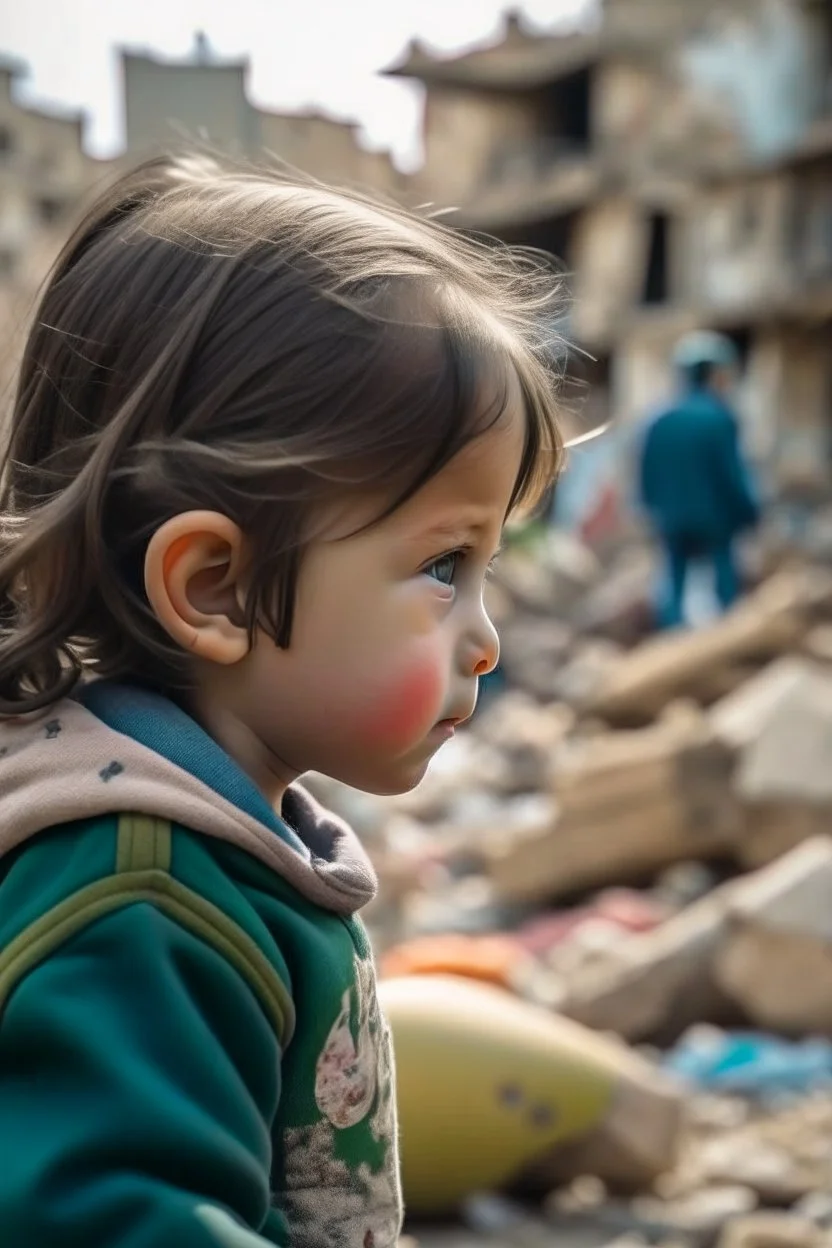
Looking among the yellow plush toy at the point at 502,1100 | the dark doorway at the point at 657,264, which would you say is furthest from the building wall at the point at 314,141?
the dark doorway at the point at 657,264

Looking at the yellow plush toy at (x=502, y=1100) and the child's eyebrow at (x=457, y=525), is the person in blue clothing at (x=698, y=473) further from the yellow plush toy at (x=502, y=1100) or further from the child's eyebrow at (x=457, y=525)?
the child's eyebrow at (x=457, y=525)

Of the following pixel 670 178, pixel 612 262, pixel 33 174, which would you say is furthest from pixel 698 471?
pixel 33 174

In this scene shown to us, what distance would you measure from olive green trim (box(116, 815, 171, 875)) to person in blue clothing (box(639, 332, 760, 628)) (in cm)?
814

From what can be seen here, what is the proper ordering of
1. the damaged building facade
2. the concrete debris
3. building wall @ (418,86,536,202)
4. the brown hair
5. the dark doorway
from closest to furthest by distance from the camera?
1. the brown hair
2. the concrete debris
3. the damaged building facade
4. the dark doorway
5. building wall @ (418,86,536,202)

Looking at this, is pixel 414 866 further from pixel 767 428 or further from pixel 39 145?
pixel 39 145

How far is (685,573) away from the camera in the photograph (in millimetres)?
9766

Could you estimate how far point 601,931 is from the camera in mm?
4844

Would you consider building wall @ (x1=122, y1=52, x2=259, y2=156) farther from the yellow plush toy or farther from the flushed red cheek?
the flushed red cheek

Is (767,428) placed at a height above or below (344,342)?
below

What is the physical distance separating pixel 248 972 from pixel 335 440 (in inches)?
14.7

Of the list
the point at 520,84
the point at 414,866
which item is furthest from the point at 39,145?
the point at 414,866

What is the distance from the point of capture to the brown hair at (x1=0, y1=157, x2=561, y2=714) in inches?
51.5

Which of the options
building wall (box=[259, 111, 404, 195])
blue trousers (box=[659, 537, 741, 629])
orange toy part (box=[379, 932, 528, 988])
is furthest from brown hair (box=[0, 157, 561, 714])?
blue trousers (box=[659, 537, 741, 629])

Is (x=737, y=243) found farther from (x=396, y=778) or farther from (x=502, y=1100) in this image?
(x=396, y=778)
